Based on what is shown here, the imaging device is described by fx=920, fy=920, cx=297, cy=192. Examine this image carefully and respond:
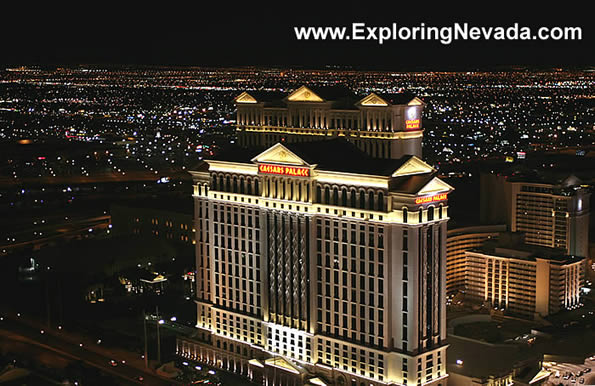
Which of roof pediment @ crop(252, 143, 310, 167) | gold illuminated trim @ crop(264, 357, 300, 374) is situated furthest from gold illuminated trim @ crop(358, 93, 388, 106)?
gold illuminated trim @ crop(264, 357, 300, 374)

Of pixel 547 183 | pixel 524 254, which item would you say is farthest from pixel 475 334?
pixel 547 183

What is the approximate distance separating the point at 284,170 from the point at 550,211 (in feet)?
174

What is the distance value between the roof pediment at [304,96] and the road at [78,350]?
27939 mm

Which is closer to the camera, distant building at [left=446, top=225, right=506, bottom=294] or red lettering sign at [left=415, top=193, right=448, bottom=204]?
red lettering sign at [left=415, top=193, right=448, bottom=204]

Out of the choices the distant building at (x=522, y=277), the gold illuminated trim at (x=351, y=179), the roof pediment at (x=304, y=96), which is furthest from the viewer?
the distant building at (x=522, y=277)

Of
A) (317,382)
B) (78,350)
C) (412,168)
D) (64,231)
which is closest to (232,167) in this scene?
(412,168)

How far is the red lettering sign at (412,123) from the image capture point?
7941cm

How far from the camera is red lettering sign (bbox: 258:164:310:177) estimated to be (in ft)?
247

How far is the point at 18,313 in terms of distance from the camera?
98.9 m

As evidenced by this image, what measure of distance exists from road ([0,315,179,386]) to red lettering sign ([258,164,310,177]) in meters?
19.7

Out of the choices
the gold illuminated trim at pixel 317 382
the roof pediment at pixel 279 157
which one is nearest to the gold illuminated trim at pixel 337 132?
the roof pediment at pixel 279 157

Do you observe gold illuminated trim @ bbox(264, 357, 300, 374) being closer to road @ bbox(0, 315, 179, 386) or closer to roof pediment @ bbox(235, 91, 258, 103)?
road @ bbox(0, 315, 179, 386)

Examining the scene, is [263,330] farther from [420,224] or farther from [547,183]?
[547,183]

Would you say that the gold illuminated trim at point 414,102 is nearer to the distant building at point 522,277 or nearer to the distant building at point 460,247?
the distant building at point 522,277
